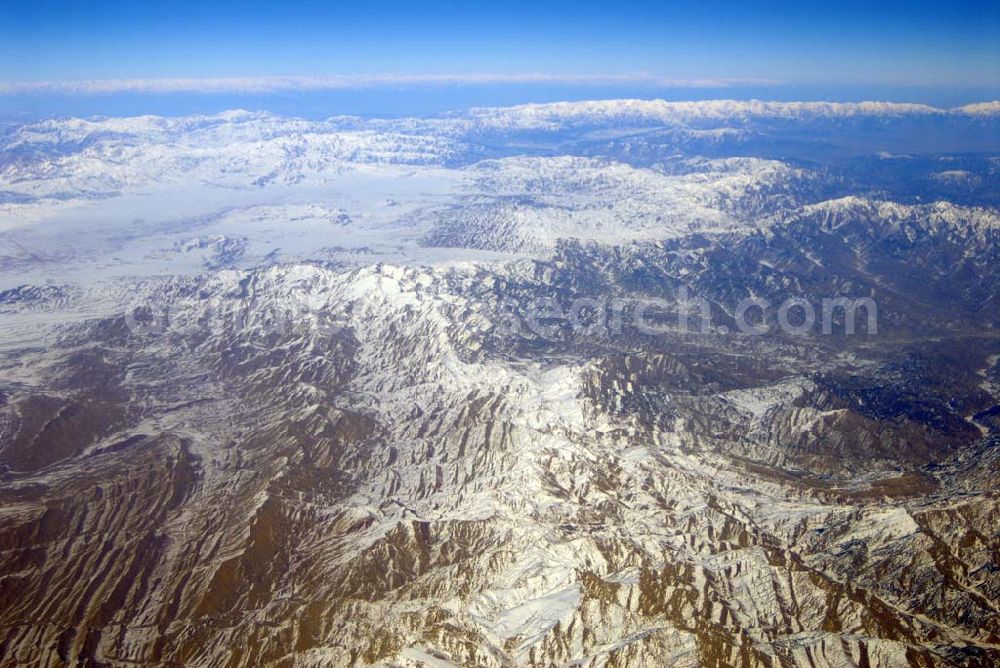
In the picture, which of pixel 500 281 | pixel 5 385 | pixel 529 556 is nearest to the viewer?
pixel 529 556

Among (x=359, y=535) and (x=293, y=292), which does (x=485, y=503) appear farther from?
(x=293, y=292)

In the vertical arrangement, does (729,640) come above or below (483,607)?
above

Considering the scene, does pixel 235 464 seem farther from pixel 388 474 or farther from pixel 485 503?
pixel 485 503

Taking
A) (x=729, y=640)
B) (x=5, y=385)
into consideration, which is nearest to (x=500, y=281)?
(x=5, y=385)

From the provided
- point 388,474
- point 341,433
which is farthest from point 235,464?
point 388,474

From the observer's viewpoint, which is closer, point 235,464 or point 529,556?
point 529,556

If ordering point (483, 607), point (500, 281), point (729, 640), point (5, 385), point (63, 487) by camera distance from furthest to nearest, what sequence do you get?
point (500, 281)
point (5, 385)
point (63, 487)
point (483, 607)
point (729, 640)

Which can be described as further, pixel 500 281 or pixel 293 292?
pixel 500 281

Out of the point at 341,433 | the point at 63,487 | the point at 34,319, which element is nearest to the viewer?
the point at 63,487

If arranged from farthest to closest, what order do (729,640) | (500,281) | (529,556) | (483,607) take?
1. (500,281)
2. (529,556)
3. (483,607)
4. (729,640)
